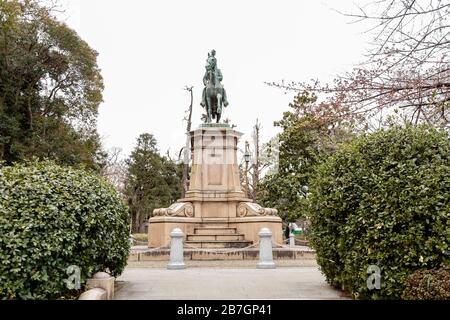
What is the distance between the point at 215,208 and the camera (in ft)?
70.7

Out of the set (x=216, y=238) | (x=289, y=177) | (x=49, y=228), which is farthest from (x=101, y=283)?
(x=289, y=177)

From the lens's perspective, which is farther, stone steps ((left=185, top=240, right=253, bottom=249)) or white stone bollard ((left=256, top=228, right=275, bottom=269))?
stone steps ((left=185, top=240, right=253, bottom=249))

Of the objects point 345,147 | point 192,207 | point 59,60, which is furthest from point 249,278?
point 59,60

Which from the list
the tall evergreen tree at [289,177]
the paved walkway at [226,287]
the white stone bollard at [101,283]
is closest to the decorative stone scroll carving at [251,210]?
the paved walkway at [226,287]

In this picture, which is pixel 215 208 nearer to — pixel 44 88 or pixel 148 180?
pixel 44 88

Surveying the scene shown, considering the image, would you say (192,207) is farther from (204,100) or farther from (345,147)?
(345,147)

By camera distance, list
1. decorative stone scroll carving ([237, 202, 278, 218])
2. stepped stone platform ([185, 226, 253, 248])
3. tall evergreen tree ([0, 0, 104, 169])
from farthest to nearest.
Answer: tall evergreen tree ([0, 0, 104, 169]), decorative stone scroll carving ([237, 202, 278, 218]), stepped stone platform ([185, 226, 253, 248])

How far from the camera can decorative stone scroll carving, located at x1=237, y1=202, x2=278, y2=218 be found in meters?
21.0

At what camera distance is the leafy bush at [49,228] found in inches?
251

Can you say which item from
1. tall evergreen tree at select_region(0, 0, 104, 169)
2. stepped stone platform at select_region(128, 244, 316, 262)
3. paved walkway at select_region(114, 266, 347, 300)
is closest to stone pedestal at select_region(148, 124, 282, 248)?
stepped stone platform at select_region(128, 244, 316, 262)

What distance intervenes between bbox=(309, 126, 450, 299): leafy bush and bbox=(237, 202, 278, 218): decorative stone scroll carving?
12.3 metres

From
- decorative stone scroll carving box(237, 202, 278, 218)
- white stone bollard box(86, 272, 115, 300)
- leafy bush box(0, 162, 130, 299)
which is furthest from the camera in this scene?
decorative stone scroll carving box(237, 202, 278, 218)

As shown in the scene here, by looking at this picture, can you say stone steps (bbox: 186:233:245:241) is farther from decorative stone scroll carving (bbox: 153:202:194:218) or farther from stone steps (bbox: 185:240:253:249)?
decorative stone scroll carving (bbox: 153:202:194:218)
